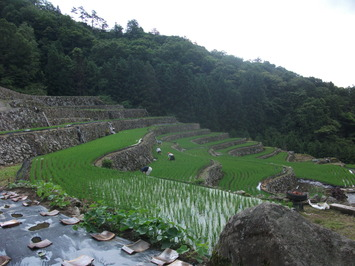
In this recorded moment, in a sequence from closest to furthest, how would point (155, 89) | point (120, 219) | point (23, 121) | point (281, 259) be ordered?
1. point (281, 259)
2. point (120, 219)
3. point (23, 121)
4. point (155, 89)

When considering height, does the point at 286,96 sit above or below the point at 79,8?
below

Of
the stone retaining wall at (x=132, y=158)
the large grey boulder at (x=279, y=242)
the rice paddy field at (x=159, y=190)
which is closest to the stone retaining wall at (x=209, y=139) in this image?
the stone retaining wall at (x=132, y=158)

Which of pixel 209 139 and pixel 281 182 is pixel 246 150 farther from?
pixel 281 182

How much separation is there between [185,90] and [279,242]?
4250cm

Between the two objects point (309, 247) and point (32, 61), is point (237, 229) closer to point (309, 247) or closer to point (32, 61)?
point (309, 247)

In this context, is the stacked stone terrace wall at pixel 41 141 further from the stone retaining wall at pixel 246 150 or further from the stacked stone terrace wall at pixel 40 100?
the stone retaining wall at pixel 246 150

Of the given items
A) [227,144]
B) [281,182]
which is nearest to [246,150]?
[227,144]

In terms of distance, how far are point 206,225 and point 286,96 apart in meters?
54.9

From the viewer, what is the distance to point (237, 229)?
252 cm

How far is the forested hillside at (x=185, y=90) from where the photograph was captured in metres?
37.9

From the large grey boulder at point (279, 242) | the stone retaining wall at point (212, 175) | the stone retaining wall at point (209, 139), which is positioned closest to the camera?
the large grey boulder at point (279, 242)

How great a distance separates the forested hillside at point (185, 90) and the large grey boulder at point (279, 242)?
3541 centimetres

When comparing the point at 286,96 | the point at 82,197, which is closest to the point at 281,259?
the point at 82,197

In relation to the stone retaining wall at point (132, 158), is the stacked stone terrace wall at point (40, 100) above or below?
above
